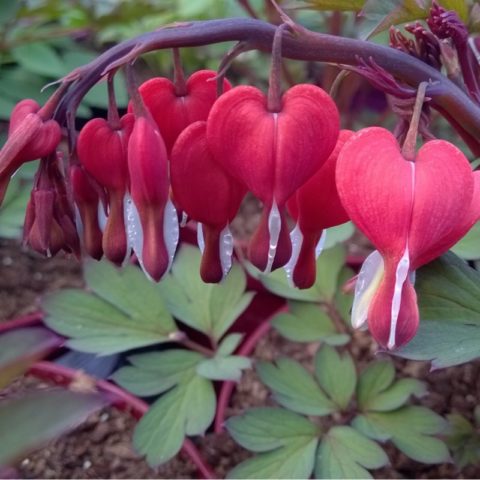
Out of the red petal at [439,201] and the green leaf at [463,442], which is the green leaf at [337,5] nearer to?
the red petal at [439,201]

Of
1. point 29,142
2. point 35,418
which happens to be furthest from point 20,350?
point 29,142

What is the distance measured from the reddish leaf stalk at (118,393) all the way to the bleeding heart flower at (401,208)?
41 cm

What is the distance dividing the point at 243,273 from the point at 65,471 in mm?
324

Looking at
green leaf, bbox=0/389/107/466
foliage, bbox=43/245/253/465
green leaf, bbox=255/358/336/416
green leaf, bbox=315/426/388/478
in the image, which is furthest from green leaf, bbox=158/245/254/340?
green leaf, bbox=0/389/107/466

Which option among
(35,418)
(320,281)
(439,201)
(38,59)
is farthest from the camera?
(38,59)

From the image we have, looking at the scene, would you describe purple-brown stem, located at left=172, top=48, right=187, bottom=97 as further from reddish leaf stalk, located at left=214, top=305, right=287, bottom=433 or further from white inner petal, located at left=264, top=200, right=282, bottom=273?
reddish leaf stalk, located at left=214, top=305, right=287, bottom=433

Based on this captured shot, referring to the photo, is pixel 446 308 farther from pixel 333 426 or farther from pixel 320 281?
pixel 320 281

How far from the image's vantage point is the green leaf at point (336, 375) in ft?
2.93

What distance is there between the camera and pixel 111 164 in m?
0.58

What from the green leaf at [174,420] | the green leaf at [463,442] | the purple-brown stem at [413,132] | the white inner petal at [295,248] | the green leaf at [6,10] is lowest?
the green leaf at [463,442]

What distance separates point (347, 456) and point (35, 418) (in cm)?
49

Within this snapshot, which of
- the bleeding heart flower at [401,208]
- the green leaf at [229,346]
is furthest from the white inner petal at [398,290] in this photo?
the green leaf at [229,346]

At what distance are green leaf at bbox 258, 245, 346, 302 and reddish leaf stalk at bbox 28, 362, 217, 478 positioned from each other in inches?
8.5

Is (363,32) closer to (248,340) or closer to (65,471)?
(248,340)
